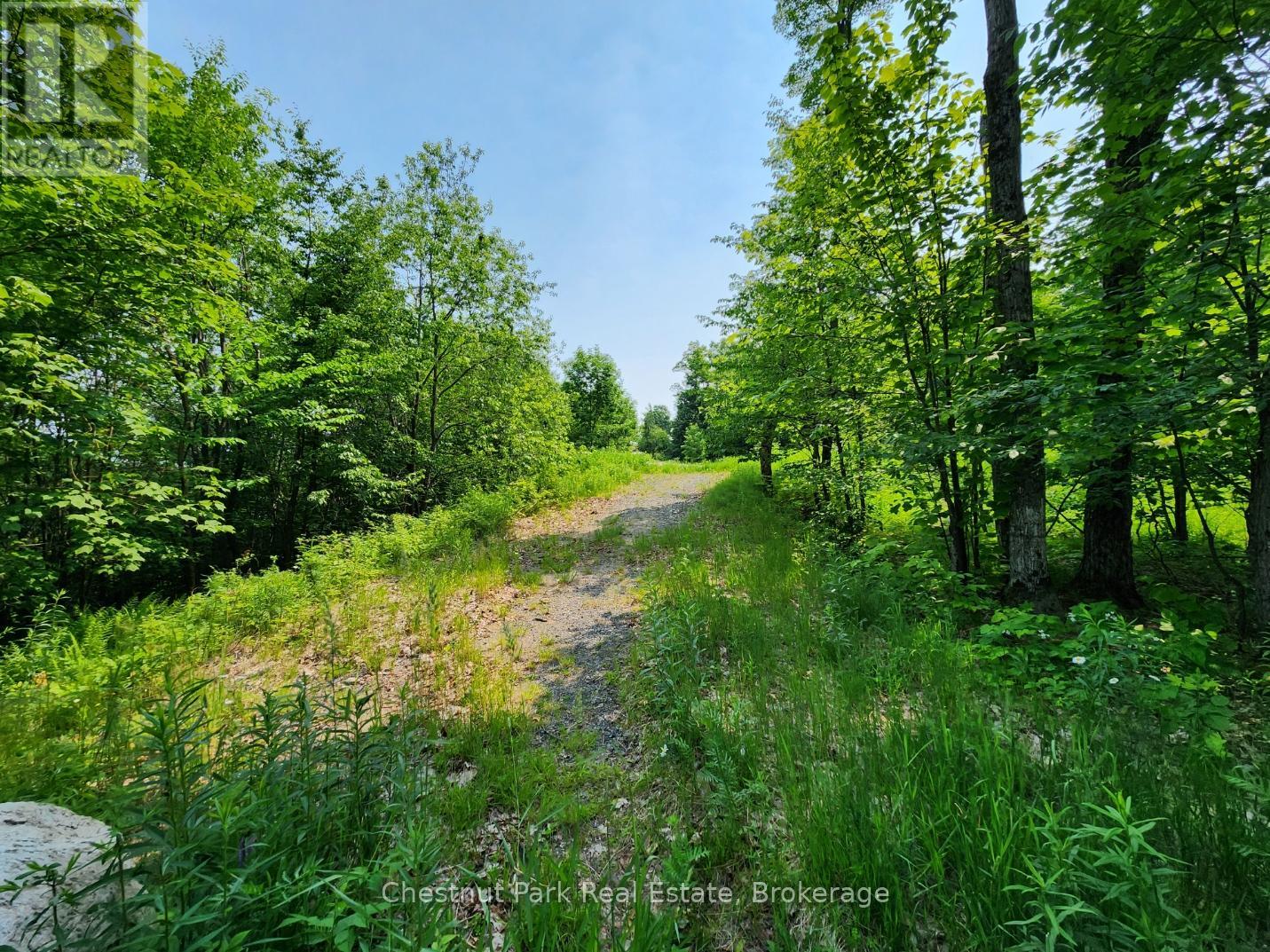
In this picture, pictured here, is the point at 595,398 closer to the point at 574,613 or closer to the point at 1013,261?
the point at 574,613

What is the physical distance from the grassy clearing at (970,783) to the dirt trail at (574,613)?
58 centimetres

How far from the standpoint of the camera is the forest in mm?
1606

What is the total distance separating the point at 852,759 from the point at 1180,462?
4049 mm

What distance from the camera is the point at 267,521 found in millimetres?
11695

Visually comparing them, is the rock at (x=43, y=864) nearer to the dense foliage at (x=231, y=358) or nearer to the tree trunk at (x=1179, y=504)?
the dense foliage at (x=231, y=358)

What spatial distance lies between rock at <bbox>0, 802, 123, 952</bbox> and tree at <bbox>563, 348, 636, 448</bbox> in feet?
76.4

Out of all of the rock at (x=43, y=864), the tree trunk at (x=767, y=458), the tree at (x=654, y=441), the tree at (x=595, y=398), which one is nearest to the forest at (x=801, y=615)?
the rock at (x=43, y=864)

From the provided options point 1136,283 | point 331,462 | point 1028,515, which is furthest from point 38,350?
point 1136,283

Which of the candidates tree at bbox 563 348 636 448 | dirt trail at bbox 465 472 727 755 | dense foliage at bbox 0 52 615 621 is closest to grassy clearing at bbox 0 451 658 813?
dirt trail at bbox 465 472 727 755

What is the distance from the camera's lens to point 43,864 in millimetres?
1497

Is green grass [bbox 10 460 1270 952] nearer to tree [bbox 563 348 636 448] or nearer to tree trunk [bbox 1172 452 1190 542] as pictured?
tree trunk [bbox 1172 452 1190 542]

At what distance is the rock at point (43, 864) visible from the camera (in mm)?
1259

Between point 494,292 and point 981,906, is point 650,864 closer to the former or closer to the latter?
point 981,906

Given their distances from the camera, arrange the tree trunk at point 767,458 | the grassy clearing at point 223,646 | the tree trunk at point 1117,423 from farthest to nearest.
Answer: the tree trunk at point 767,458, the tree trunk at point 1117,423, the grassy clearing at point 223,646
